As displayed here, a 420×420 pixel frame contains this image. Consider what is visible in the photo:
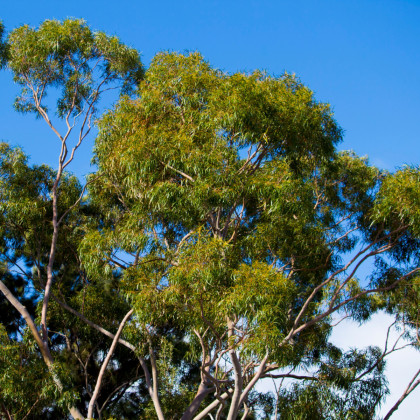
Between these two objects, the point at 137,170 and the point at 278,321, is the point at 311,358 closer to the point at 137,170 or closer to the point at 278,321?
the point at 278,321

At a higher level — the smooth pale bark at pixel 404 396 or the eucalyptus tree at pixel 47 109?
the eucalyptus tree at pixel 47 109

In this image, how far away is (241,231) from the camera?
34.5 feet

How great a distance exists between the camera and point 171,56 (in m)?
10.5

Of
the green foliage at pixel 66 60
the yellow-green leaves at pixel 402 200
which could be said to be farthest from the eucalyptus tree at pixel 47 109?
the yellow-green leaves at pixel 402 200

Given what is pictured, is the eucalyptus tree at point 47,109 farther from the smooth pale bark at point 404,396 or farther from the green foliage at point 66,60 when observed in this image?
the smooth pale bark at point 404,396

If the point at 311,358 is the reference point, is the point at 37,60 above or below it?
above

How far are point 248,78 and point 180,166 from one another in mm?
1819

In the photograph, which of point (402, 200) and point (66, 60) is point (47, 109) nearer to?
point (66, 60)

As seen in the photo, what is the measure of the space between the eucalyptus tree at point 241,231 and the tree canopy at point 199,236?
35 millimetres

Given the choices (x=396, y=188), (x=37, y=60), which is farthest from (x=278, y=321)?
(x=37, y=60)

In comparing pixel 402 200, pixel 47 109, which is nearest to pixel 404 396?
pixel 402 200

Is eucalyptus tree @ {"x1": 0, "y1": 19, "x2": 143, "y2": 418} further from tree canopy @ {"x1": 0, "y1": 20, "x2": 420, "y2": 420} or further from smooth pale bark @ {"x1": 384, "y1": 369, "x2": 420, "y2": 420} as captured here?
smooth pale bark @ {"x1": 384, "y1": 369, "x2": 420, "y2": 420}

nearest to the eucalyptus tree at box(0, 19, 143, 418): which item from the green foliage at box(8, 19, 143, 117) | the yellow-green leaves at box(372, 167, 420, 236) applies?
the green foliage at box(8, 19, 143, 117)

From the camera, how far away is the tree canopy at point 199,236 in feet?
28.7
